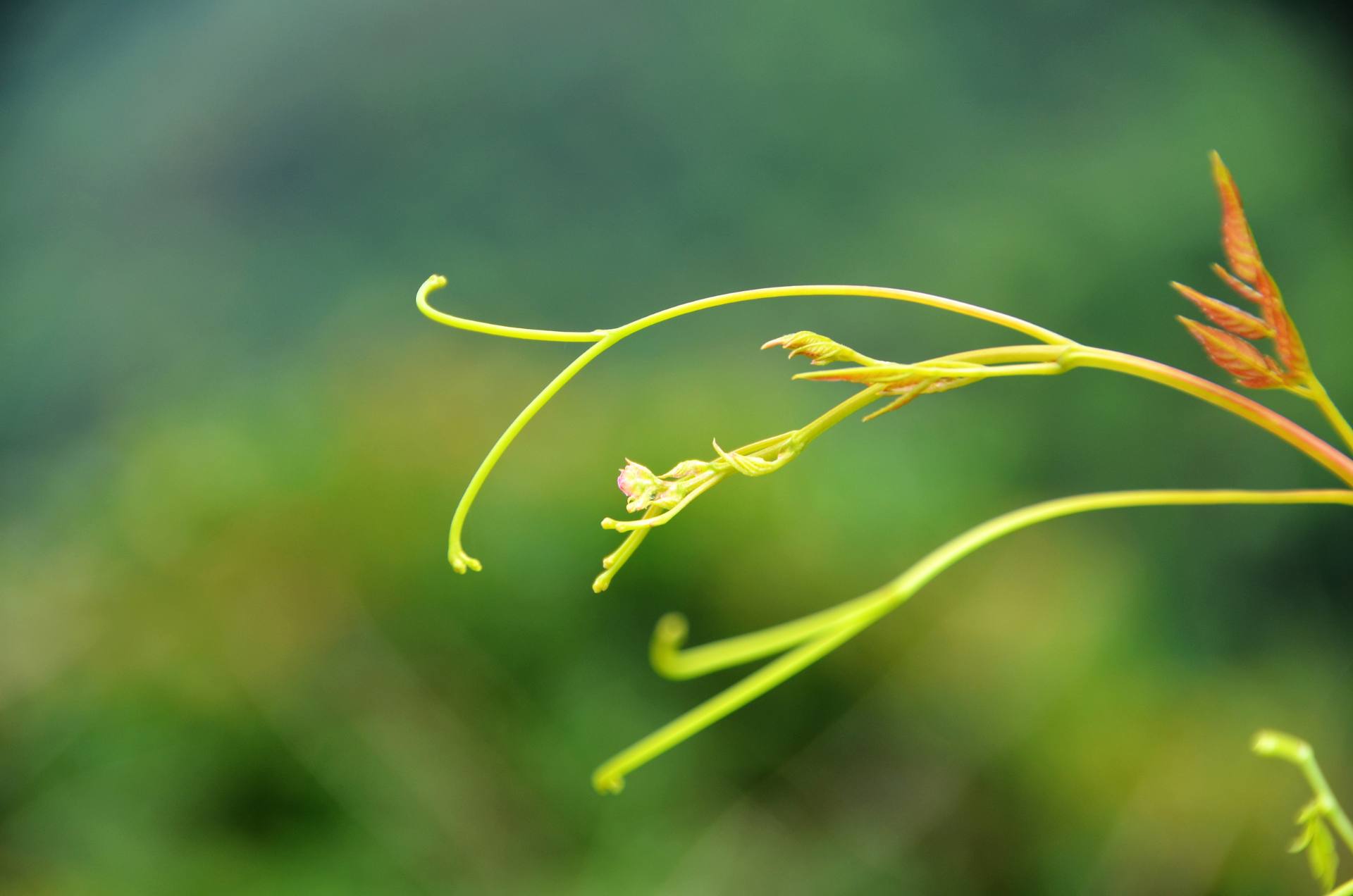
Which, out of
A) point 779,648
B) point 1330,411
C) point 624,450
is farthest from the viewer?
point 624,450

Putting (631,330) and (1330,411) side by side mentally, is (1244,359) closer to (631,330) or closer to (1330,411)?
(1330,411)

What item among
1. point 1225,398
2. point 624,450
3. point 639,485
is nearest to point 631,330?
point 639,485

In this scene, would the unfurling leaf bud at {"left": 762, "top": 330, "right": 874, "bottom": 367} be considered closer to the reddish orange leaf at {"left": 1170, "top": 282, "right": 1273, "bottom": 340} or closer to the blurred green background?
the reddish orange leaf at {"left": 1170, "top": 282, "right": 1273, "bottom": 340}

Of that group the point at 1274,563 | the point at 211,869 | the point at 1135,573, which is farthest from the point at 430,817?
the point at 1274,563

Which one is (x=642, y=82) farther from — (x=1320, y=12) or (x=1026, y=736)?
(x=1026, y=736)

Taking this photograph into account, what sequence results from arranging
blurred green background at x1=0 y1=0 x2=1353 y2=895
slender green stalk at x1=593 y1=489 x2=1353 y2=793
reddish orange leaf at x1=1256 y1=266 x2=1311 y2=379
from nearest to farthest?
slender green stalk at x1=593 y1=489 x2=1353 y2=793 < reddish orange leaf at x1=1256 y1=266 x2=1311 y2=379 < blurred green background at x1=0 y1=0 x2=1353 y2=895

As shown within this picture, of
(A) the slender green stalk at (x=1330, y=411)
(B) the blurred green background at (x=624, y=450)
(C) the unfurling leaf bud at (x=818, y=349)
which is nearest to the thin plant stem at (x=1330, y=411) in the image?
(A) the slender green stalk at (x=1330, y=411)

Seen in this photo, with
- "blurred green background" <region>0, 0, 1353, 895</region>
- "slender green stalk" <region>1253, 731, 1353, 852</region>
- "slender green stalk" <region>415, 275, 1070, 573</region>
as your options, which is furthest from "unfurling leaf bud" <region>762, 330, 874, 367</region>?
"blurred green background" <region>0, 0, 1353, 895</region>
